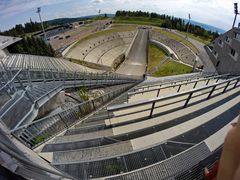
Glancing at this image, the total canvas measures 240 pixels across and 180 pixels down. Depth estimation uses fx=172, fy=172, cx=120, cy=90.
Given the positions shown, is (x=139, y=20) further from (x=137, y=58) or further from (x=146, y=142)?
(x=146, y=142)

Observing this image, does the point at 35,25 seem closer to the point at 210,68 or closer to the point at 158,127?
the point at 210,68

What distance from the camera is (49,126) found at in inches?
275

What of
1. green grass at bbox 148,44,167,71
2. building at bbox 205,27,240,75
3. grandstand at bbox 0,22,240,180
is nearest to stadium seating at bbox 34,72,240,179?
grandstand at bbox 0,22,240,180

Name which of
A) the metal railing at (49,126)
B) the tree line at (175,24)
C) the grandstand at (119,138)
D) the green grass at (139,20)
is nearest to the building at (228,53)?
the grandstand at (119,138)

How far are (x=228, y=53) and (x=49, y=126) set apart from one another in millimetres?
25858

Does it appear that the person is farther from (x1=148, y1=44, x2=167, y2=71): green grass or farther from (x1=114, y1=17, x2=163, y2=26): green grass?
(x1=114, y1=17, x2=163, y2=26): green grass

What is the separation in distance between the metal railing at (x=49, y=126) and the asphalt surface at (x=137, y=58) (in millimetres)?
30970

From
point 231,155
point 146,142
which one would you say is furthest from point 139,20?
point 231,155

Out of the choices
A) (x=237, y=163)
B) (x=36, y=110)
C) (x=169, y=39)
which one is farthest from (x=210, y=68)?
(x=237, y=163)

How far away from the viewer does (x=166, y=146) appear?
4.85 m

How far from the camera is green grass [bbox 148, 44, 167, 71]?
1667 inches

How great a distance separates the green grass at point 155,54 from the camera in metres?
42.3

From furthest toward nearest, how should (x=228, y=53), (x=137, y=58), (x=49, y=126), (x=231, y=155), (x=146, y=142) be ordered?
(x=137, y=58) < (x=228, y=53) < (x=49, y=126) < (x=146, y=142) < (x=231, y=155)

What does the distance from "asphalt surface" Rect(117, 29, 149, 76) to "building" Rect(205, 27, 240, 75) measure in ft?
51.4
